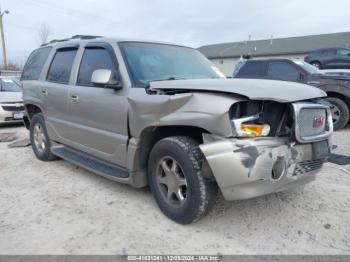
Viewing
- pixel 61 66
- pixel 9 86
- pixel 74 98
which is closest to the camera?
pixel 74 98

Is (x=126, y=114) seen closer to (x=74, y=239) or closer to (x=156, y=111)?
(x=156, y=111)

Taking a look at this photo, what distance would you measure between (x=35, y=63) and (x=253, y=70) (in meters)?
5.76

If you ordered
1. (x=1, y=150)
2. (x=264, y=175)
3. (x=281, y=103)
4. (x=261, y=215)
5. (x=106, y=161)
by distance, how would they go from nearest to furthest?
(x=264, y=175)
(x=281, y=103)
(x=261, y=215)
(x=106, y=161)
(x=1, y=150)

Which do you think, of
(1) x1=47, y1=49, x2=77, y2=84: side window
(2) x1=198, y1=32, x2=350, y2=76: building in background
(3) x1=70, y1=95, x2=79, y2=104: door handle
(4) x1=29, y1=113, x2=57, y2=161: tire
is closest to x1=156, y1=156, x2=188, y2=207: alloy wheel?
(3) x1=70, y1=95, x2=79, y2=104: door handle

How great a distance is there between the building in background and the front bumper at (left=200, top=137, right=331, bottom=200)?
29.3 meters

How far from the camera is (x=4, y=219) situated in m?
3.48

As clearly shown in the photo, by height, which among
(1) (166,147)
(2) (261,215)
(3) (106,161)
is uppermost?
(1) (166,147)

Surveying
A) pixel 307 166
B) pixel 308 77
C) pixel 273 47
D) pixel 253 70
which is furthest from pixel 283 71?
pixel 273 47

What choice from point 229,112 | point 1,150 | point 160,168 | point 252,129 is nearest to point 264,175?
point 252,129

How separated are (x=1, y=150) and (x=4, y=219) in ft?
11.8

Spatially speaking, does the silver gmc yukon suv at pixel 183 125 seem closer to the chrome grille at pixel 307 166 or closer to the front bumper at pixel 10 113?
the chrome grille at pixel 307 166

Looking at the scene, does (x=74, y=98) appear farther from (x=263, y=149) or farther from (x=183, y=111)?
(x=263, y=149)

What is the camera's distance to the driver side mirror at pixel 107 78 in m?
3.56

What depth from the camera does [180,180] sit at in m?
3.20
